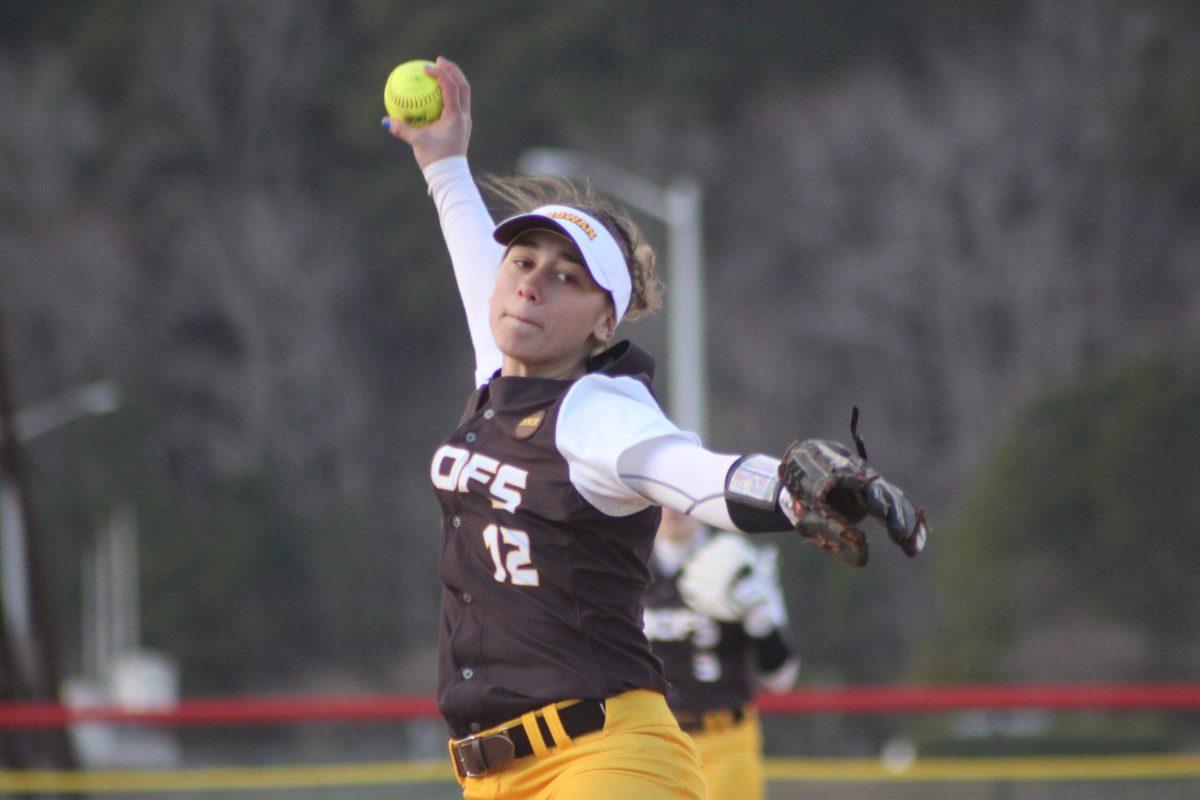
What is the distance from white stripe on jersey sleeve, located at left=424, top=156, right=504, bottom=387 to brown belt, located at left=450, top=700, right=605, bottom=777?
2.86ft

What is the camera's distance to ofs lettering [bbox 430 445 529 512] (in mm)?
3877

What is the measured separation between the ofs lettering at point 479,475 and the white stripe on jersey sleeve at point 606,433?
14cm

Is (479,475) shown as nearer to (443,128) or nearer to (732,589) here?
(443,128)

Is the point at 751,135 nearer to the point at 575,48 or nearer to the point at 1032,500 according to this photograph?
the point at 575,48

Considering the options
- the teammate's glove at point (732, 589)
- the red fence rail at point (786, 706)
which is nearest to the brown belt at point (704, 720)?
the teammate's glove at point (732, 589)

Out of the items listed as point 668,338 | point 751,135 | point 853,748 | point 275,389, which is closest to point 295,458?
point 275,389

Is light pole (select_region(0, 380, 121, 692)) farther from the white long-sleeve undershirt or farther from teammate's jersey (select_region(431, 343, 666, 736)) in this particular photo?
the white long-sleeve undershirt

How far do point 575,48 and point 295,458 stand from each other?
11.4 meters

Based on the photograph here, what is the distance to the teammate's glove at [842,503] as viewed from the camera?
319cm

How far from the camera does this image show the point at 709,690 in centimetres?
756

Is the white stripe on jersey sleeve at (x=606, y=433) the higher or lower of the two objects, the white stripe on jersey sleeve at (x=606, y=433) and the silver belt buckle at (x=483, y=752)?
the higher

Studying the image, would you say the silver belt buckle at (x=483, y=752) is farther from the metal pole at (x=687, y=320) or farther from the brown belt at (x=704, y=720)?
→ the metal pole at (x=687, y=320)

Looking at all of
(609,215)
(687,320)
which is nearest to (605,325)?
(609,215)

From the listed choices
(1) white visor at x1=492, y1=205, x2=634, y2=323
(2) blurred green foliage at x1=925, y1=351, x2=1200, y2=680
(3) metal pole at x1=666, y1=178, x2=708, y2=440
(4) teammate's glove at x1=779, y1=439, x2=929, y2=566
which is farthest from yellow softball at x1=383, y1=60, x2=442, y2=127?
(2) blurred green foliage at x1=925, y1=351, x2=1200, y2=680
